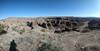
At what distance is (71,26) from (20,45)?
18744 mm

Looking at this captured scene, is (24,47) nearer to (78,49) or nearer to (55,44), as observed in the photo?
(55,44)

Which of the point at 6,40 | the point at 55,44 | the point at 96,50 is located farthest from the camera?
the point at 6,40

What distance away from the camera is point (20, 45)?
18.2m

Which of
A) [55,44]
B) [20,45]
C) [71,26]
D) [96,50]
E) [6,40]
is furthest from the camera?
[71,26]

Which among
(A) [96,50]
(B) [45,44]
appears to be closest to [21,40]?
(B) [45,44]

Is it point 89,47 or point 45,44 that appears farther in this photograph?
point 89,47

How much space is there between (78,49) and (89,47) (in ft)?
3.30

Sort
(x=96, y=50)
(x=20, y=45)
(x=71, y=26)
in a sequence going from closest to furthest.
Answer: (x=96, y=50) → (x=20, y=45) → (x=71, y=26)

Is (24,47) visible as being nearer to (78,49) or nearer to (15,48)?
(15,48)

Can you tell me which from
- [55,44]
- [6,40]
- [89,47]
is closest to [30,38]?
[6,40]

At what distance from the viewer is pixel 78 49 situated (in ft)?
58.5

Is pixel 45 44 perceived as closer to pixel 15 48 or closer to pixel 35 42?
pixel 35 42

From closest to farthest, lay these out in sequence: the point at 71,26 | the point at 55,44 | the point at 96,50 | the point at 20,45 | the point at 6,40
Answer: the point at 55,44 < the point at 96,50 < the point at 20,45 < the point at 6,40 < the point at 71,26

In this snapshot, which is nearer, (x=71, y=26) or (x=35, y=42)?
(x=35, y=42)
